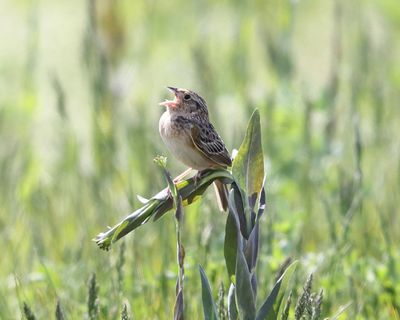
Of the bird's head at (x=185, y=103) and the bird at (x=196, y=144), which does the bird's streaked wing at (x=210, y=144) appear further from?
the bird's head at (x=185, y=103)

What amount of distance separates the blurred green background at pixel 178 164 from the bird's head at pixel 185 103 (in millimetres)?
294

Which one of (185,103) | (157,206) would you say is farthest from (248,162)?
(185,103)

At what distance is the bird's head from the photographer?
255cm

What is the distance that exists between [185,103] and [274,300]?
68 cm

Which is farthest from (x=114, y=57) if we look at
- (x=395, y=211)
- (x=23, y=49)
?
(x=395, y=211)

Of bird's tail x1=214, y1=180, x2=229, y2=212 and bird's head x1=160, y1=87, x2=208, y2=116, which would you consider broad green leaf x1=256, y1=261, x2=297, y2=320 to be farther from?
bird's head x1=160, y1=87, x2=208, y2=116

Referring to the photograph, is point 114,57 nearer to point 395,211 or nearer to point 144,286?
point 395,211

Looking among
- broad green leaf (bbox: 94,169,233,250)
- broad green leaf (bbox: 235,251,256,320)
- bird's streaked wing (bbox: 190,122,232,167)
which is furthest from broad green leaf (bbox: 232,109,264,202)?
bird's streaked wing (bbox: 190,122,232,167)

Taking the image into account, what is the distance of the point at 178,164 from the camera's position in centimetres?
440

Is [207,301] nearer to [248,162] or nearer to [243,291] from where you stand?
[243,291]

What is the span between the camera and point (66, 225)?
3.95 m

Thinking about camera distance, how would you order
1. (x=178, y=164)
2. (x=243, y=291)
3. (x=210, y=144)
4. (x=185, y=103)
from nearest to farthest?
(x=243, y=291), (x=210, y=144), (x=185, y=103), (x=178, y=164)

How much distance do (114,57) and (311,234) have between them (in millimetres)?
2325

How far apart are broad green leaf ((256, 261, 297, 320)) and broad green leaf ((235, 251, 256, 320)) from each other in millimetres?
33
